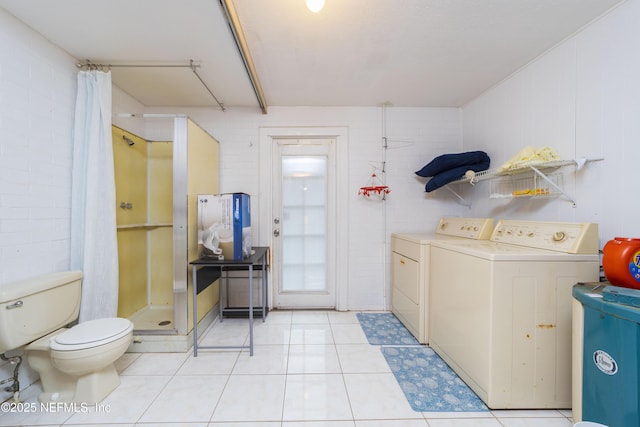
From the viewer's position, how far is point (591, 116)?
1.65m

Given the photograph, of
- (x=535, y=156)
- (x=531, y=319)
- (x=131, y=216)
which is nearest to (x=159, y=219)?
(x=131, y=216)

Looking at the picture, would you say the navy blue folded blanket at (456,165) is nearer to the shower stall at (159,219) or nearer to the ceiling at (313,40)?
the ceiling at (313,40)

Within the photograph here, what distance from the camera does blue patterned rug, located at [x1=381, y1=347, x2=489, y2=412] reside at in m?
1.57

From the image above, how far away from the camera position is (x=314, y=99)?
2828 millimetres

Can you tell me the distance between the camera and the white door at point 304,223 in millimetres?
3072

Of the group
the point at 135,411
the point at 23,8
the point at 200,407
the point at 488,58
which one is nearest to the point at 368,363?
the point at 200,407

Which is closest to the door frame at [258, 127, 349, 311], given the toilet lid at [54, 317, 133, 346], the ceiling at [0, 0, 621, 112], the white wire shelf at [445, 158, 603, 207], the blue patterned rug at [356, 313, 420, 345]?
the blue patterned rug at [356, 313, 420, 345]

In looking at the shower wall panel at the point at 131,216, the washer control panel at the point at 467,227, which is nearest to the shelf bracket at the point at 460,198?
the washer control panel at the point at 467,227

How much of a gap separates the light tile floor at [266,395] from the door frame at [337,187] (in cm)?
80

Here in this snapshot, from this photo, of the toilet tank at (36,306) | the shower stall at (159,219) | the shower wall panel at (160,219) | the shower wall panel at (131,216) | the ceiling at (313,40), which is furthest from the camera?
the shower wall panel at (160,219)

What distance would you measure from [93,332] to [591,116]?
3.34m

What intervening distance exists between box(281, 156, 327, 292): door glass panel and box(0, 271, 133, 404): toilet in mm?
1704

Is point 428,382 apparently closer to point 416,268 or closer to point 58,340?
point 416,268

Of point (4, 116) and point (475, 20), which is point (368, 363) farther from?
point (4, 116)
